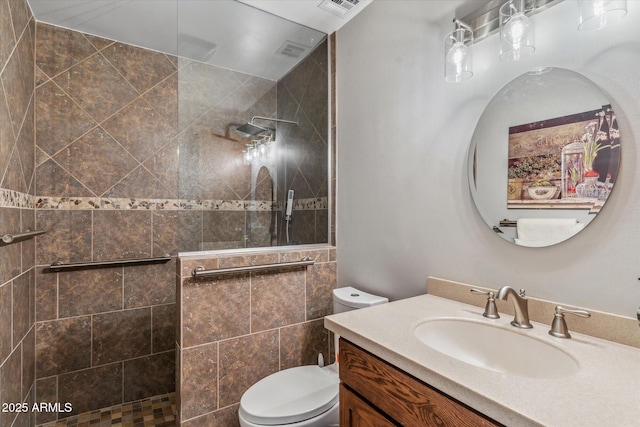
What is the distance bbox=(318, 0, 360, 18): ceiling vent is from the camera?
181 centimetres

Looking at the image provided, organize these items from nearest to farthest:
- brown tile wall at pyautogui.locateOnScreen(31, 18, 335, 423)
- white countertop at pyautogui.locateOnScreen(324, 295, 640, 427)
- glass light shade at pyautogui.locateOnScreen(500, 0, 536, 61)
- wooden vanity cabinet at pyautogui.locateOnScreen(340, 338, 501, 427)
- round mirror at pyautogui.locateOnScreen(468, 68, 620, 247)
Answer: white countertop at pyautogui.locateOnScreen(324, 295, 640, 427) < wooden vanity cabinet at pyautogui.locateOnScreen(340, 338, 501, 427) < round mirror at pyautogui.locateOnScreen(468, 68, 620, 247) < glass light shade at pyautogui.locateOnScreen(500, 0, 536, 61) < brown tile wall at pyautogui.locateOnScreen(31, 18, 335, 423)

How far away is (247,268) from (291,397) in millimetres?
675

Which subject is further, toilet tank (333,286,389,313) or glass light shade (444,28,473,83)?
toilet tank (333,286,389,313)

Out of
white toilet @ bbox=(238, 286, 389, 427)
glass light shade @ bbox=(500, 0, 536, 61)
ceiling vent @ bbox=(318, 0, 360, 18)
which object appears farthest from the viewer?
ceiling vent @ bbox=(318, 0, 360, 18)

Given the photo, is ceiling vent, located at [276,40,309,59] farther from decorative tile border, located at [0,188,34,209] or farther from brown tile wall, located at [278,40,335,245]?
decorative tile border, located at [0,188,34,209]

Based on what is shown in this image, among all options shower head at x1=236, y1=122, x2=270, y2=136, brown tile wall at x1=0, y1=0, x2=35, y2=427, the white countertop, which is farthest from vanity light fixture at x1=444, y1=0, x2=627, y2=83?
brown tile wall at x1=0, y1=0, x2=35, y2=427

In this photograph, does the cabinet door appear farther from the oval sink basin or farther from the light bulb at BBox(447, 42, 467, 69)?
the light bulb at BBox(447, 42, 467, 69)

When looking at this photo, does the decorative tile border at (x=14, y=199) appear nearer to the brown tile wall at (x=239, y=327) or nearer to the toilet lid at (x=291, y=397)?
the brown tile wall at (x=239, y=327)

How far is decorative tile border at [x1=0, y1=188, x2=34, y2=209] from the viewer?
1358 mm

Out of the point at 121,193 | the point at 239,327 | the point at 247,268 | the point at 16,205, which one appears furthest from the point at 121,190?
the point at 239,327

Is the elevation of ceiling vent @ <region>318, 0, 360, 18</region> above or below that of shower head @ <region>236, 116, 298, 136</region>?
above

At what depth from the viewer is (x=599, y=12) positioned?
87cm

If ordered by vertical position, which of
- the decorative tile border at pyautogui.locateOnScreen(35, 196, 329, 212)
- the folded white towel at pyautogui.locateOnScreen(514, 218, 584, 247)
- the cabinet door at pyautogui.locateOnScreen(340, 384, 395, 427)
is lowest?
the cabinet door at pyautogui.locateOnScreen(340, 384, 395, 427)

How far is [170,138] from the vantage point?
7.74 feet
